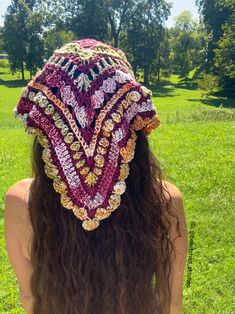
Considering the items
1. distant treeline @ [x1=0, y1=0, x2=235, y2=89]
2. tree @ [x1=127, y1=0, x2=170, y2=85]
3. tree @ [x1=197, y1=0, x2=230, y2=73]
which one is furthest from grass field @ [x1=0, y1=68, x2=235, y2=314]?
tree @ [x1=127, y1=0, x2=170, y2=85]

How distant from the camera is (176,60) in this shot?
53.3 m

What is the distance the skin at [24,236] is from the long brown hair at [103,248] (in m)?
0.07

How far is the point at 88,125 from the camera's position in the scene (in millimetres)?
1299

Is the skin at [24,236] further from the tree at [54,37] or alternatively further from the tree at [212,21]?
the tree at [54,37]

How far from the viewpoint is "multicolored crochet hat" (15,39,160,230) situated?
1.30 meters

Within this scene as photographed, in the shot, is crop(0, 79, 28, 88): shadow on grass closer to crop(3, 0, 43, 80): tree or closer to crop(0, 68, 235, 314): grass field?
crop(3, 0, 43, 80): tree

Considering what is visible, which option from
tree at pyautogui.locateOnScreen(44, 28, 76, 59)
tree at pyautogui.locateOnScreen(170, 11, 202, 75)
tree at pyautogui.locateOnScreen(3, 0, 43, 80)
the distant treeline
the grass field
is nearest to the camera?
the grass field

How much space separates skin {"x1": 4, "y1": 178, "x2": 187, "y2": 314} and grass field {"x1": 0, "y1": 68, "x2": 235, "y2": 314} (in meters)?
0.22

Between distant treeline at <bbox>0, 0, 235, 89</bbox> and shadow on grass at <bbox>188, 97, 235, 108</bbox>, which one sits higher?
distant treeline at <bbox>0, 0, 235, 89</bbox>

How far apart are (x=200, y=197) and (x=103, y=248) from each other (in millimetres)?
4588

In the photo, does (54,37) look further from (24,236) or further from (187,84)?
(24,236)

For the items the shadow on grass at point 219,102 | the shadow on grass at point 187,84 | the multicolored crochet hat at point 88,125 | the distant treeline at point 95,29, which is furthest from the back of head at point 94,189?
the shadow on grass at point 187,84

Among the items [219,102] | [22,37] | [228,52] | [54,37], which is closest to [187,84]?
[54,37]

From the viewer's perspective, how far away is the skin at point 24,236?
5.03 ft
